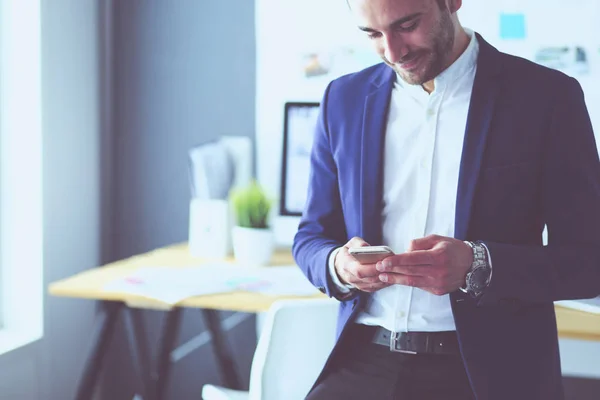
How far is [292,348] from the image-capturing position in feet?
4.93

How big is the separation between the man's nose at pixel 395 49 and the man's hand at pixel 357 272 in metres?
0.33

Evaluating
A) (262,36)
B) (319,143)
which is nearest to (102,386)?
(262,36)

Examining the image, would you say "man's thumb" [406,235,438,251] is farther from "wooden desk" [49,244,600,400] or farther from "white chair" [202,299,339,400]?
"wooden desk" [49,244,600,400]

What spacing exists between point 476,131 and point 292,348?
0.58 m

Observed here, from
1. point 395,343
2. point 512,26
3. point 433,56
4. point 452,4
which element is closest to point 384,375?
point 395,343

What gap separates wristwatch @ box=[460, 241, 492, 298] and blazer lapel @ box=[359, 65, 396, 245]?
0.21m

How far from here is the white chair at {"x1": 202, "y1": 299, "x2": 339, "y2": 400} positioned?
147cm

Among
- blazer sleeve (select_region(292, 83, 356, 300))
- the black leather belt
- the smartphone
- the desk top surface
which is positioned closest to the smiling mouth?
blazer sleeve (select_region(292, 83, 356, 300))

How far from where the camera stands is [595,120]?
2186 millimetres

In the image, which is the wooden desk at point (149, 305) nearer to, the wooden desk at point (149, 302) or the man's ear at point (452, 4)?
the wooden desk at point (149, 302)

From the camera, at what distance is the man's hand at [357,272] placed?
1.22 meters

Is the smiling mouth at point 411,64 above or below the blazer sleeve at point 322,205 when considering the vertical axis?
above

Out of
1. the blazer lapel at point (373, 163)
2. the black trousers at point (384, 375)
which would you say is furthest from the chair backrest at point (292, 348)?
the blazer lapel at point (373, 163)

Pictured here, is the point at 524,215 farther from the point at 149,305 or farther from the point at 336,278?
the point at 149,305
